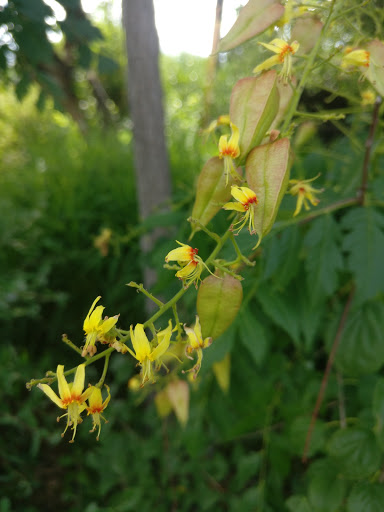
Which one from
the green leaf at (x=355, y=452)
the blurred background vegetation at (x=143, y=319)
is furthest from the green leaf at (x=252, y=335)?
the green leaf at (x=355, y=452)

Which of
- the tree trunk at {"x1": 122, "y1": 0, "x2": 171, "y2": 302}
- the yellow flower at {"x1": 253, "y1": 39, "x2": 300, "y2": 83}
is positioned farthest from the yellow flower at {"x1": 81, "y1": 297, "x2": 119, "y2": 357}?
the tree trunk at {"x1": 122, "y1": 0, "x2": 171, "y2": 302}

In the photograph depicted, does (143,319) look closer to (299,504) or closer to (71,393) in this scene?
(299,504)

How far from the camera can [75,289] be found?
1542 mm

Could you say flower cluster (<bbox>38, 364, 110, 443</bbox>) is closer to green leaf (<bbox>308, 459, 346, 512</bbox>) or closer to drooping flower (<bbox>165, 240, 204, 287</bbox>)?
drooping flower (<bbox>165, 240, 204, 287</bbox>)

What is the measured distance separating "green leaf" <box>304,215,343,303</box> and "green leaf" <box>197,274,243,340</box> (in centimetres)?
31

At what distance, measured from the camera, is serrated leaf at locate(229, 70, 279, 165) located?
0.35 m

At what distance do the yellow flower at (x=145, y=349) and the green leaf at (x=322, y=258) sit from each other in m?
0.35

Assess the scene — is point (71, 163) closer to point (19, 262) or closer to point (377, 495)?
point (19, 262)

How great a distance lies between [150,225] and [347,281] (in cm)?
37

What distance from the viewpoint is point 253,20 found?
1.23ft

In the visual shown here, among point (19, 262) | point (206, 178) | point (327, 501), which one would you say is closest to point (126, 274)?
point (19, 262)

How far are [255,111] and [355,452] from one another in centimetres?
48

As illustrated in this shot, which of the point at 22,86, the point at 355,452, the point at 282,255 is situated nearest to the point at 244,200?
the point at 282,255

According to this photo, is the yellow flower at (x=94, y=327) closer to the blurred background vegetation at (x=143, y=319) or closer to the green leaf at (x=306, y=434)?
the blurred background vegetation at (x=143, y=319)
